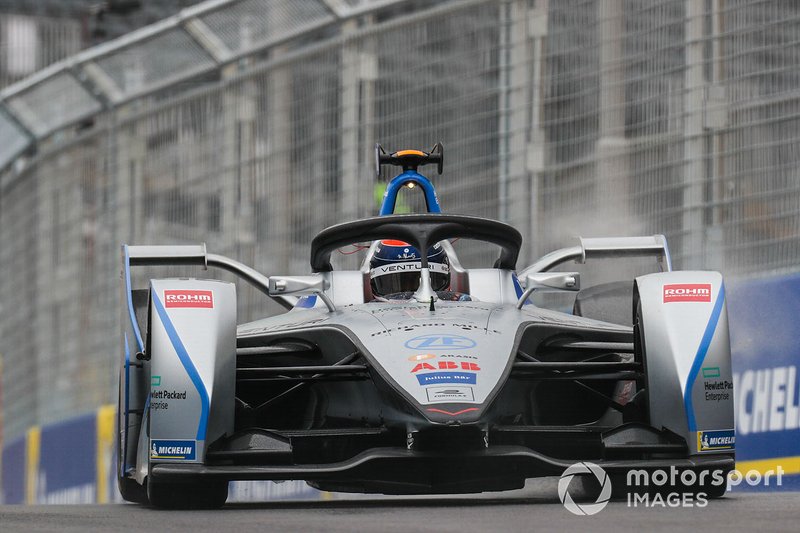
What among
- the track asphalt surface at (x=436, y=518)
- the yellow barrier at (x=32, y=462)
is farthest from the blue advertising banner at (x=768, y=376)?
the yellow barrier at (x=32, y=462)

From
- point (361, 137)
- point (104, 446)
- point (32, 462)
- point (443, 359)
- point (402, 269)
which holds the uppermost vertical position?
point (361, 137)

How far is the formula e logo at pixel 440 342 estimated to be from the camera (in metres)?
6.35

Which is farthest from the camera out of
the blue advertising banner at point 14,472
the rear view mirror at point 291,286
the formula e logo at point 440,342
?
the blue advertising banner at point 14,472

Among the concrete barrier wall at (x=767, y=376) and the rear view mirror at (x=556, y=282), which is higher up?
the rear view mirror at (x=556, y=282)

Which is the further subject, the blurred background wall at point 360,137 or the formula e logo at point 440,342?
the blurred background wall at point 360,137

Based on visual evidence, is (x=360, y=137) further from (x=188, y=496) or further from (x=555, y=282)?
(x=188, y=496)

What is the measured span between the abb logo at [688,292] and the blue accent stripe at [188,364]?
1.94 meters

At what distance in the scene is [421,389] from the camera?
6102 mm

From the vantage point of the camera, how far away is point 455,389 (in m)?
6.08

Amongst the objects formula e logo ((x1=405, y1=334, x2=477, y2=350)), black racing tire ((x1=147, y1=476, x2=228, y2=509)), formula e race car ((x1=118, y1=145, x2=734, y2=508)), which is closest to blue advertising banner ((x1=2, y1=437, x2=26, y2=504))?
formula e race car ((x1=118, y1=145, x2=734, y2=508))

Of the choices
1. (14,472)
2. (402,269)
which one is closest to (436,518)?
(402,269)

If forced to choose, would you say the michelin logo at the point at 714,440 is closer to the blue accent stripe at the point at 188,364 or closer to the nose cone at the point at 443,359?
the nose cone at the point at 443,359

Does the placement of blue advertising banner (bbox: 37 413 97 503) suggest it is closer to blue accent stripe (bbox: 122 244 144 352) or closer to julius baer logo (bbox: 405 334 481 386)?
blue accent stripe (bbox: 122 244 144 352)

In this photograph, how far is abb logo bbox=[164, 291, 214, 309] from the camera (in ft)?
22.1
